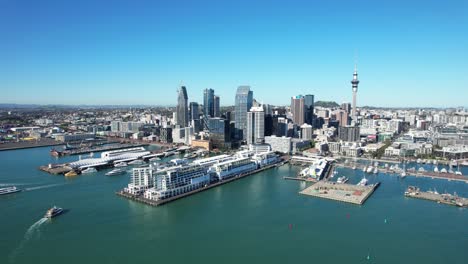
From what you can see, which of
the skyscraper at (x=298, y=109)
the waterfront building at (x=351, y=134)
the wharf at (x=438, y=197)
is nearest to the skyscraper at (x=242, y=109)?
the skyscraper at (x=298, y=109)

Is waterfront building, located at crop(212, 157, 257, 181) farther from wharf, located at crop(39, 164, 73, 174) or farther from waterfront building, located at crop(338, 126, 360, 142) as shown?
waterfront building, located at crop(338, 126, 360, 142)

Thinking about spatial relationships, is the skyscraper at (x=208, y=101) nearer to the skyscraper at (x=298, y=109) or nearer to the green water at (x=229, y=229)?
the skyscraper at (x=298, y=109)

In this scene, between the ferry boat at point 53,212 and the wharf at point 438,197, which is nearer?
the ferry boat at point 53,212

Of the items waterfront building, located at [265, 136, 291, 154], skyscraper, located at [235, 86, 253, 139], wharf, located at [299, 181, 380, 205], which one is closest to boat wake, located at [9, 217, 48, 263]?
wharf, located at [299, 181, 380, 205]

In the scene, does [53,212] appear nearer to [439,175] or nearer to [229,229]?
[229,229]

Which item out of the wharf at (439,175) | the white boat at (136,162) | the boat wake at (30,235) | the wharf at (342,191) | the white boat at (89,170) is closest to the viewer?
the boat wake at (30,235)
